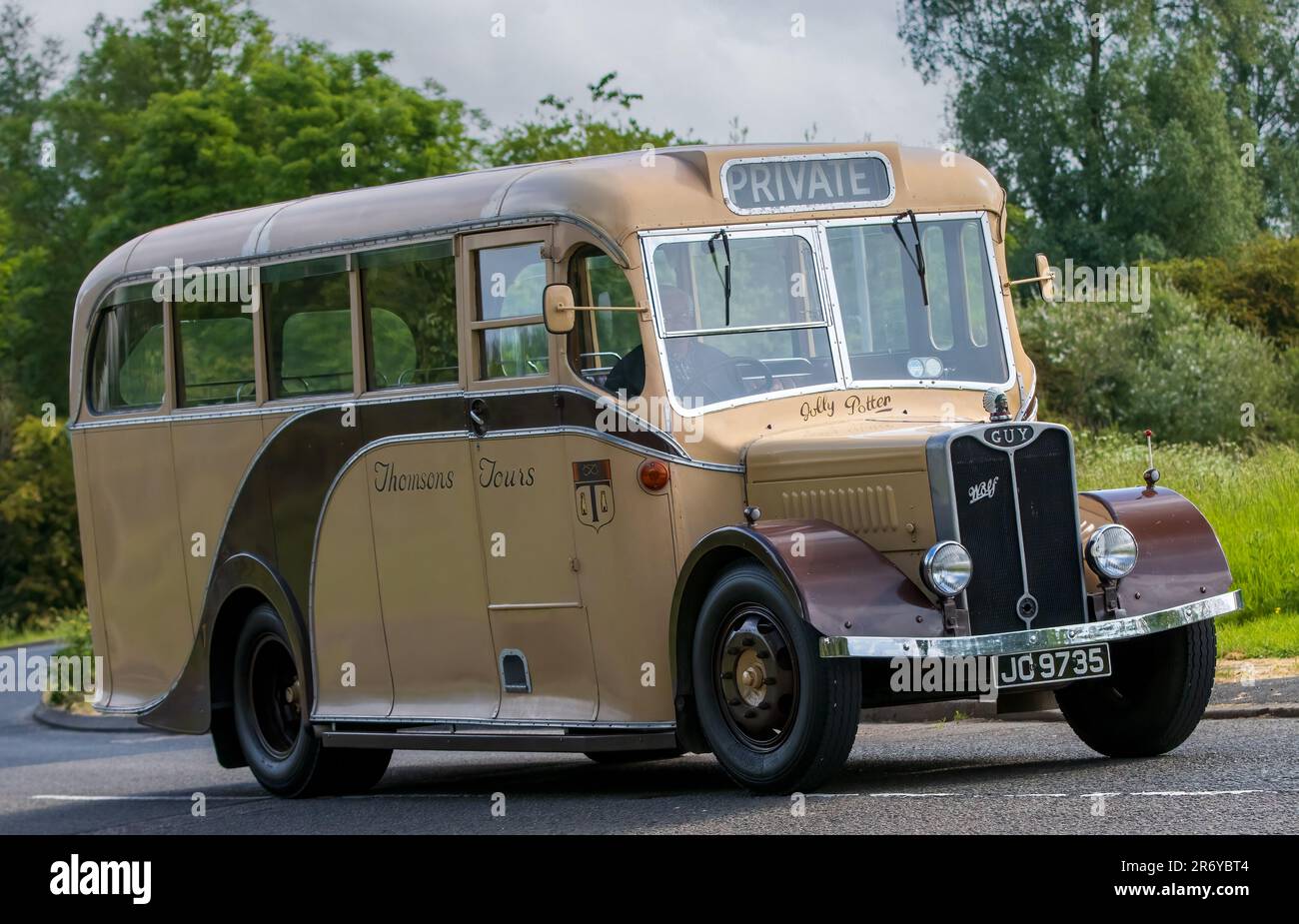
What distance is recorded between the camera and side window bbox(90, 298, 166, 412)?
13789 mm

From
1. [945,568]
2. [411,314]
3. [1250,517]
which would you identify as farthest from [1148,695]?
[1250,517]

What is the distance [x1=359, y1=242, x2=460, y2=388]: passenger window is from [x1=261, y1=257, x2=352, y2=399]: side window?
10.5 inches

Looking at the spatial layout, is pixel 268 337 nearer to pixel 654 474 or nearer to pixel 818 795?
pixel 654 474

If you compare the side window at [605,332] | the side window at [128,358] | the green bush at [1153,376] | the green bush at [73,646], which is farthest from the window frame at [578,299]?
the green bush at [1153,376]

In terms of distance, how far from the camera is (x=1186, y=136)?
5191 centimetres

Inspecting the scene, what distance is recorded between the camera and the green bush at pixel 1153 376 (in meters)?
29.4

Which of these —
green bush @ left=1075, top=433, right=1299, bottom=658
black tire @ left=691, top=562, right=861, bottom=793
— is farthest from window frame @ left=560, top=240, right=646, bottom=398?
green bush @ left=1075, top=433, right=1299, bottom=658

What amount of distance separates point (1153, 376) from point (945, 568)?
2184 centimetres

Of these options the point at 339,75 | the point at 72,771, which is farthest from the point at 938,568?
the point at 339,75

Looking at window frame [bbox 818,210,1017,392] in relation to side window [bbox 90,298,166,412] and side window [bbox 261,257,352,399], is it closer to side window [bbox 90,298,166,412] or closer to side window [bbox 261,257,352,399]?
side window [bbox 261,257,352,399]

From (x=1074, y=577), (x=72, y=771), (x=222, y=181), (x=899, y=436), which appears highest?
(x=222, y=181)

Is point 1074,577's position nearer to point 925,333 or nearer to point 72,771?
point 925,333

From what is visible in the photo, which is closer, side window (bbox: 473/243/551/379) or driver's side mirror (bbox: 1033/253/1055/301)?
side window (bbox: 473/243/551/379)

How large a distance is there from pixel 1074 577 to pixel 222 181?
41.8 metres
